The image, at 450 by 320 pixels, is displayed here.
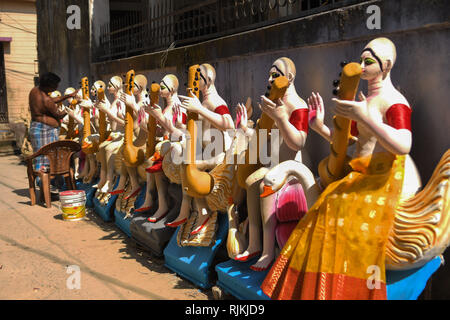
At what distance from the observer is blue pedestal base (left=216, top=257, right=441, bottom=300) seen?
2809mm

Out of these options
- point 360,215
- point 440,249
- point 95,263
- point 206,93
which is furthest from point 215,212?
point 440,249

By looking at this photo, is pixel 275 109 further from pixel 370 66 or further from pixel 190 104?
pixel 190 104

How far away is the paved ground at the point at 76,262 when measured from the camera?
420 centimetres

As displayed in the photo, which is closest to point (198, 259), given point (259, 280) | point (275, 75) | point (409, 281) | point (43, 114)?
point (259, 280)

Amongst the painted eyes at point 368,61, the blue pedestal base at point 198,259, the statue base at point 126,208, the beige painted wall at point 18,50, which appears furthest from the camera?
the beige painted wall at point 18,50

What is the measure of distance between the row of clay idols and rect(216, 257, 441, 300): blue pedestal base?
0.10 m

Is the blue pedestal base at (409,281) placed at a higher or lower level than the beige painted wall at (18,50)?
lower

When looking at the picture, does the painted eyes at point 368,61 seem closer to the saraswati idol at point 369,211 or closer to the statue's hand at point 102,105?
the saraswati idol at point 369,211

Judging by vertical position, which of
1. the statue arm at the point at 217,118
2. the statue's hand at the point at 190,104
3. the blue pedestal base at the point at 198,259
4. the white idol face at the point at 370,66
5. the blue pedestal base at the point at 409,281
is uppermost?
the white idol face at the point at 370,66

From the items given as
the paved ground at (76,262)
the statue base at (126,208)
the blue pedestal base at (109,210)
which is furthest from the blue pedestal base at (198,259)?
the blue pedestal base at (109,210)

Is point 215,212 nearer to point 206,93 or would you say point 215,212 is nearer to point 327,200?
point 206,93

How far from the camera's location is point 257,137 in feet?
12.4

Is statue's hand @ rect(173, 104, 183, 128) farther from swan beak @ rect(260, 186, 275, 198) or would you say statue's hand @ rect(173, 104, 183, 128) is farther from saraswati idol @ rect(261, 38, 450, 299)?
saraswati idol @ rect(261, 38, 450, 299)

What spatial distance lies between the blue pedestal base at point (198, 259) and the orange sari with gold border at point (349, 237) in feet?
4.03
